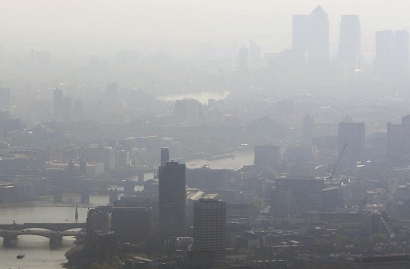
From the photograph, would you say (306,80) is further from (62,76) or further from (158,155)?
(158,155)

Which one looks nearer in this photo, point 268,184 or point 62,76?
point 268,184

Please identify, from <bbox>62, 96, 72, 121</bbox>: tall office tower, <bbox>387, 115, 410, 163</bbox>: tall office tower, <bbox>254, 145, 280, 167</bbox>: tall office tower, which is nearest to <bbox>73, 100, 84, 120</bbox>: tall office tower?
<bbox>62, 96, 72, 121</bbox>: tall office tower

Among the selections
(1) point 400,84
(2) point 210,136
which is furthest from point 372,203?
(1) point 400,84

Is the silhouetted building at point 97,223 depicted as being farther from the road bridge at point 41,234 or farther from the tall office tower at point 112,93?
the tall office tower at point 112,93

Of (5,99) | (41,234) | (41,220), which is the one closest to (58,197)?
(41,220)

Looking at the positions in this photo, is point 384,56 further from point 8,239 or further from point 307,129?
point 8,239
